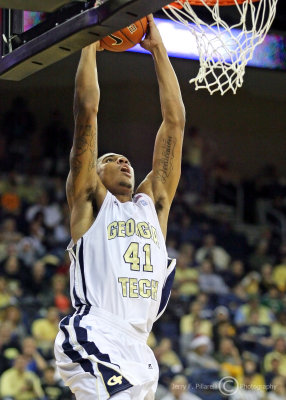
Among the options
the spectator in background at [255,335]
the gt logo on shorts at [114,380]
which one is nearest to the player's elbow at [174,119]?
the gt logo on shorts at [114,380]

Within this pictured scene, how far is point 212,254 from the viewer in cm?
1348

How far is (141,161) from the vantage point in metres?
15.7

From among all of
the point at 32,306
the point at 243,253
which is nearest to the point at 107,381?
the point at 32,306

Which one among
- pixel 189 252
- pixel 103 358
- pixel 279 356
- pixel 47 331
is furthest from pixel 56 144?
pixel 103 358

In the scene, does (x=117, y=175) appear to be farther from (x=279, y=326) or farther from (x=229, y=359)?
(x=279, y=326)

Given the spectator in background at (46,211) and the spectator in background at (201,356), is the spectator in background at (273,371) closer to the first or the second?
the spectator in background at (201,356)

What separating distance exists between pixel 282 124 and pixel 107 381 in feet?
44.3

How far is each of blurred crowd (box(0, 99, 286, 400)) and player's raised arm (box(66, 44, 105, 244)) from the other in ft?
16.4

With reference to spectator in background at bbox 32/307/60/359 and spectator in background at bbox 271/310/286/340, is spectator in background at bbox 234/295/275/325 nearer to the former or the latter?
spectator in background at bbox 271/310/286/340

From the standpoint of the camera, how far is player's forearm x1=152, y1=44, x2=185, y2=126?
16.9 ft

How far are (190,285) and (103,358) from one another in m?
8.09

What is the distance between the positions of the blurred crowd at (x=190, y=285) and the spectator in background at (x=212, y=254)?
2cm

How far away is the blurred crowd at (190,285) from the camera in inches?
389

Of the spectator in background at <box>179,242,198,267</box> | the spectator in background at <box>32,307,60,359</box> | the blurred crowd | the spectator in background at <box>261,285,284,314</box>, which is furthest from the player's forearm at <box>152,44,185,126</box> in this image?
the spectator in background at <box>261,285,284,314</box>
